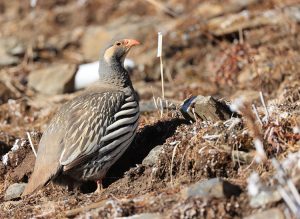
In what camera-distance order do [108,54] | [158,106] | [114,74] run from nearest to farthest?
[114,74]
[108,54]
[158,106]

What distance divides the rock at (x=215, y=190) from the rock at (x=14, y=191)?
2.24 metres

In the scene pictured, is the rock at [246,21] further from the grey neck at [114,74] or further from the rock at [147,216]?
the rock at [147,216]

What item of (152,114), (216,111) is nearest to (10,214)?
(216,111)

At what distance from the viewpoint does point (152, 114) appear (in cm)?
889

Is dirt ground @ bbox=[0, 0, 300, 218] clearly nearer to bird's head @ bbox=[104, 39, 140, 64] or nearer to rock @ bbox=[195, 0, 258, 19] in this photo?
rock @ bbox=[195, 0, 258, 19]

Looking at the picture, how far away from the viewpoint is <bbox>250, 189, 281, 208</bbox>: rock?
4980 millimetres

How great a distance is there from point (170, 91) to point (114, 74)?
414cm

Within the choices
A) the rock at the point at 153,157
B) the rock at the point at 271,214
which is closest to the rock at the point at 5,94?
the rock at the point at 153,157

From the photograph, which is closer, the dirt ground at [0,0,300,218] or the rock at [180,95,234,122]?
the dirt ground at [0,0,300,218]

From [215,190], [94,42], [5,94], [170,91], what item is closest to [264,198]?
[215,190]

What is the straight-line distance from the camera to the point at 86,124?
648 cm

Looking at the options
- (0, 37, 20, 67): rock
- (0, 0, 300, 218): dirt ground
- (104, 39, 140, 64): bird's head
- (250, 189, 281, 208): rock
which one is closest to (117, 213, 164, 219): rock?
(0, 0, 300, 218): dirt ground

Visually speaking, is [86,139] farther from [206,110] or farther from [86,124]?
[206,110]

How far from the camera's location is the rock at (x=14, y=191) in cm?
685
